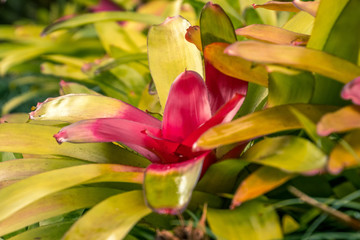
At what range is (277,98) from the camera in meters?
0.69

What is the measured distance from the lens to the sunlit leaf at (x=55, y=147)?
31.1 inches

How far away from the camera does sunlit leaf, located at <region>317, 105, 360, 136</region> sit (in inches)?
20.5

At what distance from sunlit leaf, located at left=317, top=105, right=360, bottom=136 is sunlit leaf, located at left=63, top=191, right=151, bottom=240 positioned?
273 mm

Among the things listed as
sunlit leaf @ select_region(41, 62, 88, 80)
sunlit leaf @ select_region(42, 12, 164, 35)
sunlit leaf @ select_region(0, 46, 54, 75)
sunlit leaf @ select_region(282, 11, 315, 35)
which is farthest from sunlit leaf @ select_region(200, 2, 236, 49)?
sunlit leaf @ select_region(0, 46, 54, 75)

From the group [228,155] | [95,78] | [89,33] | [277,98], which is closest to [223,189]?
[228,155]

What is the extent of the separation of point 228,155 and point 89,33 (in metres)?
1.95

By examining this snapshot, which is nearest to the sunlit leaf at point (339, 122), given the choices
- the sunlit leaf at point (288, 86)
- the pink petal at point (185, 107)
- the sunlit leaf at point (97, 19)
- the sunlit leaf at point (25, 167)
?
the sunlit leaf at point (288, 86)

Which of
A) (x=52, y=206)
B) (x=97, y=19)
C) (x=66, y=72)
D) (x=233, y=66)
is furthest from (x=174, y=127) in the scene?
(x=66, y=72)

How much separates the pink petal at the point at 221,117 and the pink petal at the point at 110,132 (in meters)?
0.07

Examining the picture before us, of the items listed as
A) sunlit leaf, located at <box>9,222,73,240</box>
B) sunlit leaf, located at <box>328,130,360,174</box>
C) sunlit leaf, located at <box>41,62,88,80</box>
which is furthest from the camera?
sunlit leaf, located at <box>41,62,88,80</box>

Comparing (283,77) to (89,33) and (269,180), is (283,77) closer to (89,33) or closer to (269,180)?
(269,180)

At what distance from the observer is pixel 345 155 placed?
21.0 inches

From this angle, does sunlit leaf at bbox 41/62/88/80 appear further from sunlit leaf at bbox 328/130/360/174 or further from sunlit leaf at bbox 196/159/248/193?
sunlit leaf at bbox 328/130/360/174

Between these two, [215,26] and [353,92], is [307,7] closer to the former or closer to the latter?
[215,26]
